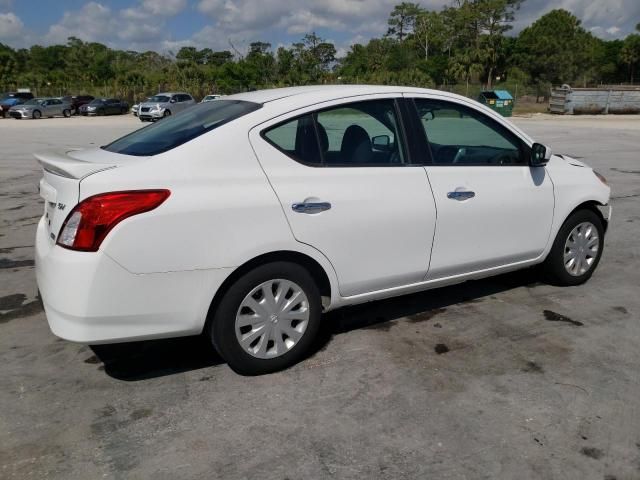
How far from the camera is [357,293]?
12.5ft

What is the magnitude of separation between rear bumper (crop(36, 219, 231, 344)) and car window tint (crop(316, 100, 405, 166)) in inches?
43.4

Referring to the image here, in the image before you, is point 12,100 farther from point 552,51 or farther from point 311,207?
point 552,51

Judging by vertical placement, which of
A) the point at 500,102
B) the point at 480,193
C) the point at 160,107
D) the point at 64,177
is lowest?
the point at 160,107

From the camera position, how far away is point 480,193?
13.6 feet

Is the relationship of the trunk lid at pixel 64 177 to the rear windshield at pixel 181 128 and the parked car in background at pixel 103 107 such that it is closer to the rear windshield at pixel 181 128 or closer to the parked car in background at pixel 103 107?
the rear windshield at pixel 181 128

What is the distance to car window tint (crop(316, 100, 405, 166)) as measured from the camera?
373 cm

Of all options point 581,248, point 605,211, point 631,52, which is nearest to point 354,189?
point 581,248

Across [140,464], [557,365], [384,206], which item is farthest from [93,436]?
[557,365]

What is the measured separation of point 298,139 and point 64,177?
1.32 m

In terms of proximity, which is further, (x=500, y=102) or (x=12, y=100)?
(x=12, y=100)

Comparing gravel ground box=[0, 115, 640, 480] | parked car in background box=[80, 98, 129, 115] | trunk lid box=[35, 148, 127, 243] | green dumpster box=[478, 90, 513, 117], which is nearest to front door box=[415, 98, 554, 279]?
gravel ground box=[0, 115, 640, 480]

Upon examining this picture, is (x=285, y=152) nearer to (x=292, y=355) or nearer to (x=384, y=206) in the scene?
(x=384, y=206)

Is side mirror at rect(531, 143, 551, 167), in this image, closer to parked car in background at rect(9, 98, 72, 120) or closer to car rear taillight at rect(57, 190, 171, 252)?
car rear taillight at rect(57, 190, 171, 252)

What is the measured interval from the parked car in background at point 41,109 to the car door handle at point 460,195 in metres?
40.7
